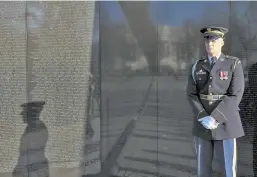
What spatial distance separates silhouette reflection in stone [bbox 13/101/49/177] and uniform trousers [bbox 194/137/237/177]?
201 centimetres

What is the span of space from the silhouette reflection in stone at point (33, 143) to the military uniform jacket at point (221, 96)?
2075mm

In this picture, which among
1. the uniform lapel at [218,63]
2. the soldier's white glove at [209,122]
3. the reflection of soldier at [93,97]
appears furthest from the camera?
the reflection of soldier at [93,97]

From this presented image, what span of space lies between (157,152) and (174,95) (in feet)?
2.25

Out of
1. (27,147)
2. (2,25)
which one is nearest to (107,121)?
(27,147)

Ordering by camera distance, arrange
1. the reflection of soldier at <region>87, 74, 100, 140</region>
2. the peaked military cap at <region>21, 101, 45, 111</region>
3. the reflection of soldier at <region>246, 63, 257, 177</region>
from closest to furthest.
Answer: the reflection of soldier at <region>246, 63, 257, 177</region>
the reflection of soldier at <region>87, 74, 100, 140</region>
the peaked military cap at <region>21, 101, 45, 111</region>

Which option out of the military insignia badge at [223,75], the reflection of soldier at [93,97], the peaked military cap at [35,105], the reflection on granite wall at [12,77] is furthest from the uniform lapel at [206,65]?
the reflection on granite wall at [12,77]

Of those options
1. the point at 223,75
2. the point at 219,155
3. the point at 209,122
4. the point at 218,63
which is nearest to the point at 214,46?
the point at 218,63

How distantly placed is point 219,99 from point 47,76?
215cm

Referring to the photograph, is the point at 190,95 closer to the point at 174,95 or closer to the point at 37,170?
the point at 174,95

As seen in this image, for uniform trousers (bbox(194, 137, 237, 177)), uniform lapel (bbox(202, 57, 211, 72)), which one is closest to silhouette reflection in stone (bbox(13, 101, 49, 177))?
uniform trousers (bbox(194, 137, 237, 177))

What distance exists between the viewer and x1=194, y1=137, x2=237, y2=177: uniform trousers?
3227mm

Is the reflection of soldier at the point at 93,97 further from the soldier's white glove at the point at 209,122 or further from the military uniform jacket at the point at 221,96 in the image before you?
the soldier's white glove at the point at 209,122

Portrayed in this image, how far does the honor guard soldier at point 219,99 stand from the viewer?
124 inches

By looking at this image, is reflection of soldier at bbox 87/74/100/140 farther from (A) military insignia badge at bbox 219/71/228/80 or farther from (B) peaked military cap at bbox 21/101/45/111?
(A) military insignia badge at bbox 219/71/228/80
